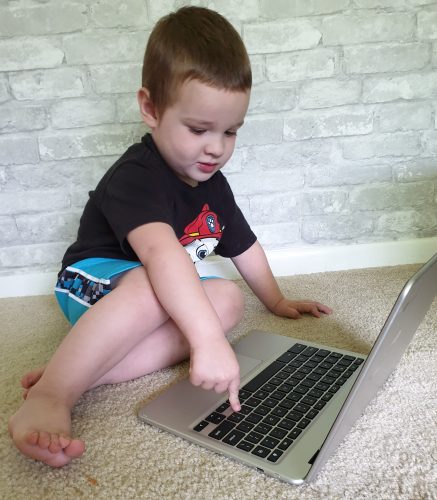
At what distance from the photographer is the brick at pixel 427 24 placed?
1127 millimetres

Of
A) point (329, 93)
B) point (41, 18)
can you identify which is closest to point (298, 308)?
point (329, 93)

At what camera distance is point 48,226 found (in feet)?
3.96

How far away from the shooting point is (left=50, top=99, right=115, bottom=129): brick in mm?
1118

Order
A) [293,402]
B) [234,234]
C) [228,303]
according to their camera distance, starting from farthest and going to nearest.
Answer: [234,234], [228,303], [293,402]

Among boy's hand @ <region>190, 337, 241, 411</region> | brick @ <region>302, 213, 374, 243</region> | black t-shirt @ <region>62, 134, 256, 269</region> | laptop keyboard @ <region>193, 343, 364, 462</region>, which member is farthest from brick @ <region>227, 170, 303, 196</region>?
boy's hand @ <region>190, 337, 241, 411</region>

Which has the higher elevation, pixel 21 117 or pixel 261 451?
pixel 21 117

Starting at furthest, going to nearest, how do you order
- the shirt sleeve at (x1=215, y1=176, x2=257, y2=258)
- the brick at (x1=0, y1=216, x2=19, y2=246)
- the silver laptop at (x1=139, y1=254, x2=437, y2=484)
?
the brick at (x1=0, y1=216, x2=19, y2=246) < the shirt sleeve at (x1=215, y1=176, x2=257, y2=258) < the silver laptop at (x1=139, y1=254, x2=437, y2=484)

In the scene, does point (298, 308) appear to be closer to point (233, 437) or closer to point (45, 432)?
point (233, 437)

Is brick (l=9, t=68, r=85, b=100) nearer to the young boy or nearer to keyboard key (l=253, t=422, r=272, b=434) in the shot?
the young boy

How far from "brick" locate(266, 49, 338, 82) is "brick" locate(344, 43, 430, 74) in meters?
0.04

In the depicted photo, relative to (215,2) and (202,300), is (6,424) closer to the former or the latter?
(202,300)

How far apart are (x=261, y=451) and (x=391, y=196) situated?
2.88 ft

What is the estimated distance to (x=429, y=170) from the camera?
1240mm

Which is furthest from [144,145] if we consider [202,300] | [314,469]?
[314,469]
